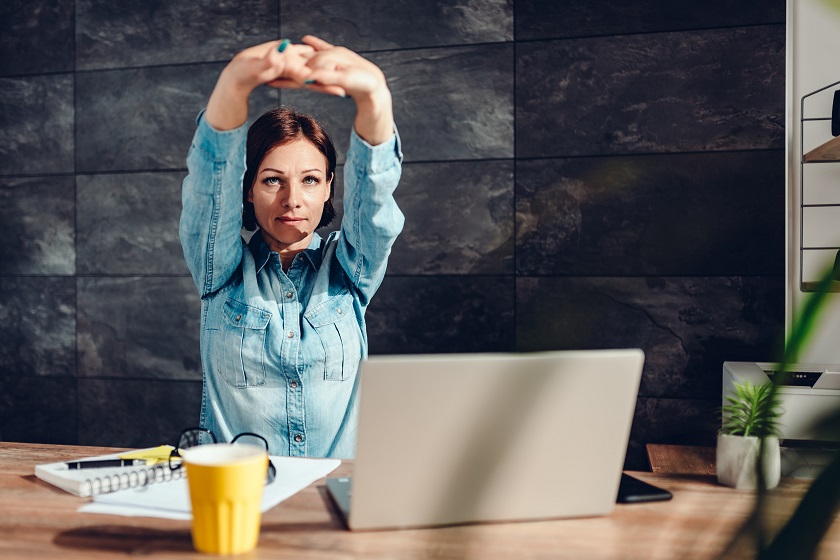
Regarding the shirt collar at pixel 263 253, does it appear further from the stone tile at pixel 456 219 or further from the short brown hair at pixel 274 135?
the stone tile at pixel 456 219

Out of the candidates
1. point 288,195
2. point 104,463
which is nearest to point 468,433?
point 104,463

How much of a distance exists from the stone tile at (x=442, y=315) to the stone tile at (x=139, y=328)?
0.71 m

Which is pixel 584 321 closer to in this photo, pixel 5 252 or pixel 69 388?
pixel 69 388

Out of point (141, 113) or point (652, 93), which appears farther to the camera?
point (141, 113)

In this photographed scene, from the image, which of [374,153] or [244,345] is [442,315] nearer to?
[244,345]

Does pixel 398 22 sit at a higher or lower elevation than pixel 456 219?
higher

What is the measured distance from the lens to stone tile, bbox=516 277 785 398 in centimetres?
233

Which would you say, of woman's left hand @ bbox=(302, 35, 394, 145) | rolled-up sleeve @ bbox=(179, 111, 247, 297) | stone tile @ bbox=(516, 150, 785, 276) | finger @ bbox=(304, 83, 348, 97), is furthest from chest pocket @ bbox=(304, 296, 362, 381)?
stone tile @ bbox=(516, 150, 785, 276)

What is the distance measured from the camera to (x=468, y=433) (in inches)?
27.1

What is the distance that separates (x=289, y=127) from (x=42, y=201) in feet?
5.34

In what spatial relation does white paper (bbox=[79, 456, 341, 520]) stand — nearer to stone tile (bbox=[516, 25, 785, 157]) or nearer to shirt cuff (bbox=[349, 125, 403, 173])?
shirt cuff (bbox=[349, 125, 403, 173])

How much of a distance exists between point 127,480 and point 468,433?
1.80 feet

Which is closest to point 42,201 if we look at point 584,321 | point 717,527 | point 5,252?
point 5,252

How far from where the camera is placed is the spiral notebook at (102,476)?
0.97m
